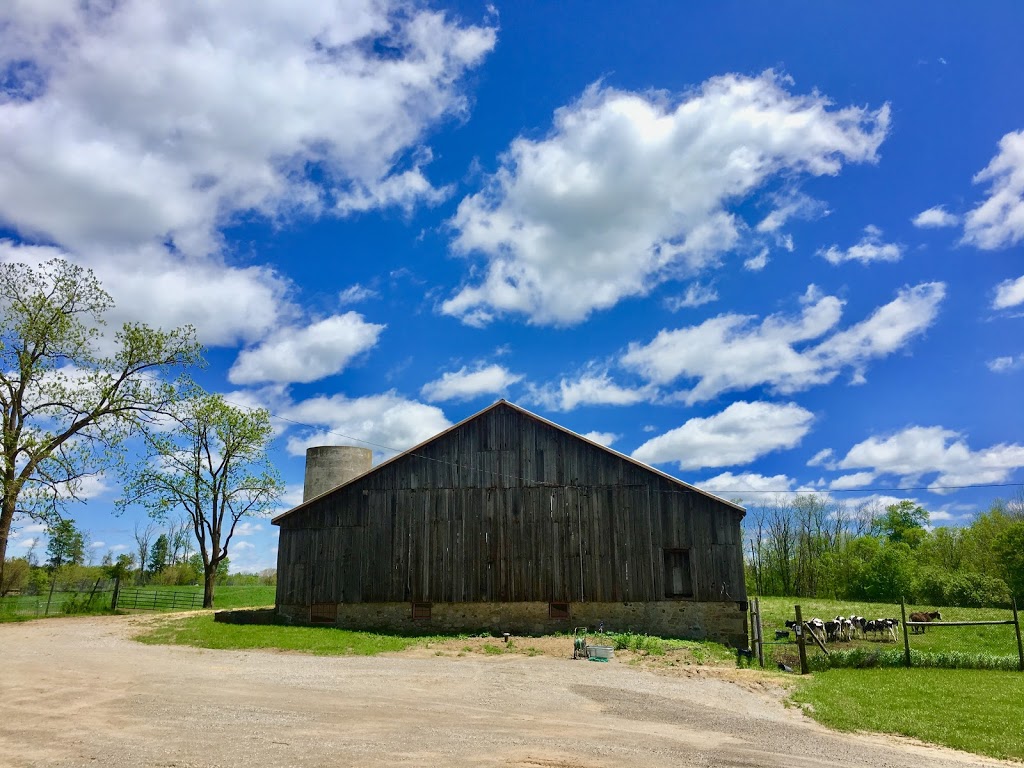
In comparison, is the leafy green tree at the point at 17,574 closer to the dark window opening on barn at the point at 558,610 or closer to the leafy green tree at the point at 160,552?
the leafy green tree at the point at 160,552

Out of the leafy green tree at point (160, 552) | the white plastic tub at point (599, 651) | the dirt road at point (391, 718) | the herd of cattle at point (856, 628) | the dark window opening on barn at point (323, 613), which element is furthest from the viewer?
the leafy green tree at point (160, 552)

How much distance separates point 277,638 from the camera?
74.6ft

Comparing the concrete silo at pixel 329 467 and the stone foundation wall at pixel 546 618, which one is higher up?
the concrete silo at pixel 329 467

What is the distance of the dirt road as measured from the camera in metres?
9.52

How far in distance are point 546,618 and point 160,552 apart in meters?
74.1

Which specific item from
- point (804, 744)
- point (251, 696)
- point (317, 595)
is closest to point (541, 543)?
point (317, 595)

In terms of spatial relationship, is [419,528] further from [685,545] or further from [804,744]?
[804,744]

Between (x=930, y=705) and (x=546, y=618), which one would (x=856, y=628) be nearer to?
(x=546, y=618)

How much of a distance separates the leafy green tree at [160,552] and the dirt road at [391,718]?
72.4m

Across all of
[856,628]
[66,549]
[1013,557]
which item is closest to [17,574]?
[66,549]

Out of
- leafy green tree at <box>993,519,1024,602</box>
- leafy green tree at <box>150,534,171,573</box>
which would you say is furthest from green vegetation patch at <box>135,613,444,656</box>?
leafy green tree at <box>150,534,171,573</box>

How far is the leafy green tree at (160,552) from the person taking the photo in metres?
83.9

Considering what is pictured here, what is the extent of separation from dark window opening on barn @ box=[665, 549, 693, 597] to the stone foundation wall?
43cm

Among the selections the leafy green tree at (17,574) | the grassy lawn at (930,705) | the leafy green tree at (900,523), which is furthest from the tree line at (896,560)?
the leafy green tree at (17,574)
